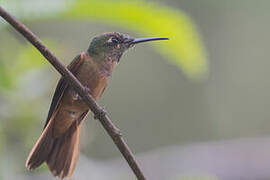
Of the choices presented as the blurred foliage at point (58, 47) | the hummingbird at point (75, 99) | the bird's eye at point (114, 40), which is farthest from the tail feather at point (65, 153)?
the bird's eye at point (114, 40)

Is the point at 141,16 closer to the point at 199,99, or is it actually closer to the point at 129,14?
the point at 129,14

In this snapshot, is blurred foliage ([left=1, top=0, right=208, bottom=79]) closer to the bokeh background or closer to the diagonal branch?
the diagonal branch

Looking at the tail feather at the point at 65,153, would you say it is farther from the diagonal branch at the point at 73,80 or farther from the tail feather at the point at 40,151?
the diagonal branch at the point at 73,80

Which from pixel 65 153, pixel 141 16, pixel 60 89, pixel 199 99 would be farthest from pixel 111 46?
pixel 199 99

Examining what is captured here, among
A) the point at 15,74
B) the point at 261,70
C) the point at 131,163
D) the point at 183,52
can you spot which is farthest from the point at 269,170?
the point at 261,70

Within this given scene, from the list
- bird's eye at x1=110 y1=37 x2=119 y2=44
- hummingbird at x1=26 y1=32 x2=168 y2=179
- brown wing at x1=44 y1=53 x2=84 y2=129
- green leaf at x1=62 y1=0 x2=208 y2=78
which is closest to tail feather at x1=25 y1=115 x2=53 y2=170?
hummingbird at x1=26 y1=32 x2=168 y2=179

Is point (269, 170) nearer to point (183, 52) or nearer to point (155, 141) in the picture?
point (183, 52)

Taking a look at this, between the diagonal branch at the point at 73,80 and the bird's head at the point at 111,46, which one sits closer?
the diagonal branch at the point at 73,80
